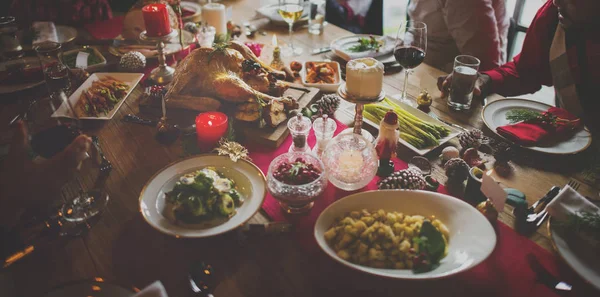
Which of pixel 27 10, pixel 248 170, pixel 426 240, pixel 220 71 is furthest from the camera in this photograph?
pixel 27 10

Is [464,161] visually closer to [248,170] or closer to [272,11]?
[248,170]

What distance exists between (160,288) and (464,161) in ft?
3.74

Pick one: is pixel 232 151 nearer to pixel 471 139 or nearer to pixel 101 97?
pixel 101 97

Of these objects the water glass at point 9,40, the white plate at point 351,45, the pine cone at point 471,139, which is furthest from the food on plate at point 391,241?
the water glass at point 9,40

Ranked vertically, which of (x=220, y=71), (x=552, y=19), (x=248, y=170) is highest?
(x=552, y=19)

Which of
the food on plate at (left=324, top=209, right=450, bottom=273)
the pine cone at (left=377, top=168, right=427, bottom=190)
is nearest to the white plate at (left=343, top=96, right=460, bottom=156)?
the pine cone at (left=377, top=168, right=427, bottom=190)

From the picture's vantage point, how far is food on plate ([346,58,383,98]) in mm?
1349

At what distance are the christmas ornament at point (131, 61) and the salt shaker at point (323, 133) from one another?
4.00ft

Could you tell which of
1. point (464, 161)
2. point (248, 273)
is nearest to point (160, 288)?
point (248, 273)

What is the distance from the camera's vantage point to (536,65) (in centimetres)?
220

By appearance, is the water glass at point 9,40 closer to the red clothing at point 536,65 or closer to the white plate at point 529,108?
the white plate at point 529,108

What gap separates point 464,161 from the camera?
145cm

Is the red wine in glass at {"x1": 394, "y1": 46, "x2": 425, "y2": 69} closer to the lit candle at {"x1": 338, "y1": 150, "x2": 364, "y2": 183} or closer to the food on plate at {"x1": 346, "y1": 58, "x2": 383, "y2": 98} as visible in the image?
the food on plate at {"x1": 346, "y1": 58, "x2": 383, "y2": 98}

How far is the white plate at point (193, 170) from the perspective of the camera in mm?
1135
